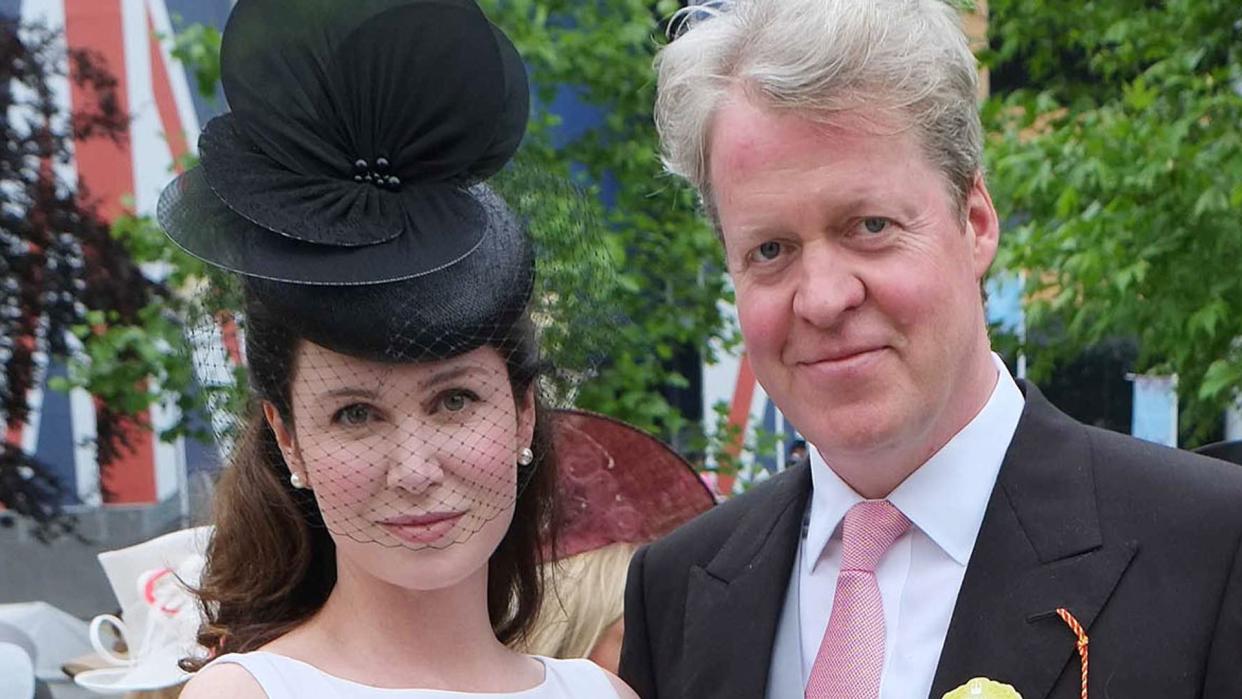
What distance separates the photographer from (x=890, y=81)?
2139 millimetres

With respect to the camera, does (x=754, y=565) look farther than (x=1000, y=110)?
No

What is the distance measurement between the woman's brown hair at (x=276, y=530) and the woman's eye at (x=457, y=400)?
0.27ft

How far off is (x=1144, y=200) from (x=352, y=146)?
3.09m

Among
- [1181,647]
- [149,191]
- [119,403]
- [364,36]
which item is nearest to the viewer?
[1181,647]

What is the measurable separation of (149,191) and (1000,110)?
3.06 metres

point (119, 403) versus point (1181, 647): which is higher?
point (1181, 647)

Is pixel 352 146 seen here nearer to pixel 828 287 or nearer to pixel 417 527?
pixel 417 527

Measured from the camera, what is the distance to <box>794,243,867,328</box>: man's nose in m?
2.15

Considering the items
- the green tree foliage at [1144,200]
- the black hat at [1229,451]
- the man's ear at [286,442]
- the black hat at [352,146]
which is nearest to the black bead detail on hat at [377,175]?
the black hat at [352,146]

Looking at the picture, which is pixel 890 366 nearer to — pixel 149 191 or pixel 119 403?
pixel 119 403

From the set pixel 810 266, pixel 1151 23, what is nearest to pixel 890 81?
pixel 810 266

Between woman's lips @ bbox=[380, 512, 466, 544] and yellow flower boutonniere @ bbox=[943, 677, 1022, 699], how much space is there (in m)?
0.74

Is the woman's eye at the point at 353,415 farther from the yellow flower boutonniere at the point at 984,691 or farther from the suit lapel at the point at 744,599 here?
the yellow flower boutonniere at the point at 984,691

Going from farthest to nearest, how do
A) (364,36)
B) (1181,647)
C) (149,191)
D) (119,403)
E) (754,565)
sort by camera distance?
(149,191) < (119,403) < (754,565) < (364,36) < (1181,647)
